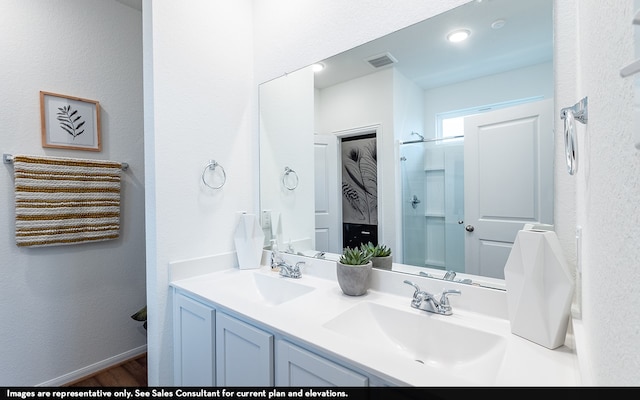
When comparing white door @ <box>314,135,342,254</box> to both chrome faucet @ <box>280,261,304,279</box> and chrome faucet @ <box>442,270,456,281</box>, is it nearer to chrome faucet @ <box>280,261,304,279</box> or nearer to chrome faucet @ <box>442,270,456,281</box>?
chrome faucet @ <box>280,261,304,279</box>

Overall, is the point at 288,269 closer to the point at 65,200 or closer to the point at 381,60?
the point at 381,60

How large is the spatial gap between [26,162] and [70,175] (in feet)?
0.71

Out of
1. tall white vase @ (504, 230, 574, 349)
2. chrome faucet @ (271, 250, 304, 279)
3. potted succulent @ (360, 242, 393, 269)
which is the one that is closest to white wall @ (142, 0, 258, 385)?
chrome faucet @ (271, 250, 304, 279)

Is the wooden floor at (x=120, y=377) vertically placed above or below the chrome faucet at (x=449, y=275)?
below

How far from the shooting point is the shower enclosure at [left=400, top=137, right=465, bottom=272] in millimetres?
1216

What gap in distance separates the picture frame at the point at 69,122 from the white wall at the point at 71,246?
41 millimetres

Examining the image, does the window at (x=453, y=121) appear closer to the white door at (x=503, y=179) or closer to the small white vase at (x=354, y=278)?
the white door at (x=503, y=179)

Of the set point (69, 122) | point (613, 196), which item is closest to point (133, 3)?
point (69, 122)

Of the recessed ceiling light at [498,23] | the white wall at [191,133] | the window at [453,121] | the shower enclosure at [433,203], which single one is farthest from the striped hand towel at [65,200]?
the recessed ceiling light at [498,23]

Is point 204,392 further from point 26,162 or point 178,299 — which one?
point 26,162

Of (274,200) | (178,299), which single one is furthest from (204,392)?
(274,200)

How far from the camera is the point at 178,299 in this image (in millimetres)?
1489

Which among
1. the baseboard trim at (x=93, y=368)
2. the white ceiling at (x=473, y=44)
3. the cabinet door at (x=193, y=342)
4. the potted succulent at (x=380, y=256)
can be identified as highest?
the white ceiling at (x=473, y=44)

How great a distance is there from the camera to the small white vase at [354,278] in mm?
1265
